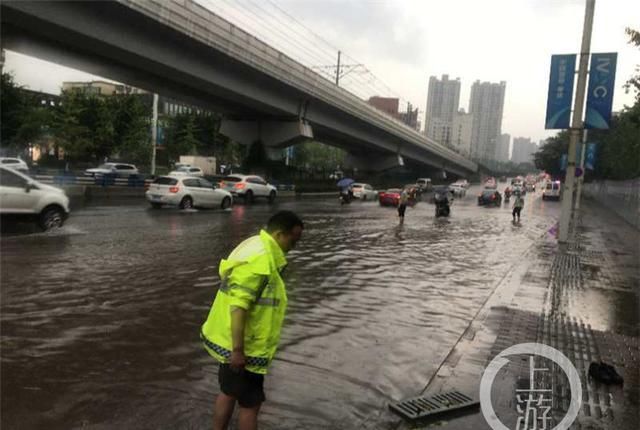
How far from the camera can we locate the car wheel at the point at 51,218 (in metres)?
13.2

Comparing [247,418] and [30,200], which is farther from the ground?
[30,200]

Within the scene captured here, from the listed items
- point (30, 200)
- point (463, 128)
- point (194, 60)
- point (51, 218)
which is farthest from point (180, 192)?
point (463, 128)

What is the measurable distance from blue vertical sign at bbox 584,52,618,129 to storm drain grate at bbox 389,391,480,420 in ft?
47.6

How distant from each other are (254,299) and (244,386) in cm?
60

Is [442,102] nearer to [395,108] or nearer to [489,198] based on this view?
[395,108]

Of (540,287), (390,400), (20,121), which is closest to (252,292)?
(390,400)

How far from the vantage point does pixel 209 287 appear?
862 centimetres

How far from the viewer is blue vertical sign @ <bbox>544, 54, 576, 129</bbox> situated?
1723cm

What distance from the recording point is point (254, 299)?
3033 mm

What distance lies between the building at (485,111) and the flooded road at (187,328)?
141458 millimetres

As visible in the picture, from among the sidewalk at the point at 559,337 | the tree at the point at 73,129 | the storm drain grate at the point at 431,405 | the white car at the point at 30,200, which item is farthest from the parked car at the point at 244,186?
the storm drain grate at the point at 431,405

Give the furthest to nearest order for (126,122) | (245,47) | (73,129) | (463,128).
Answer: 1. (463,128)
2. (126,122)
3. (73,129)
4. (245,47)

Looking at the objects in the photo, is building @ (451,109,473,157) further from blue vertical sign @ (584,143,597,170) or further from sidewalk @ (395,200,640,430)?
sidewalk @ (395,200,640,430)

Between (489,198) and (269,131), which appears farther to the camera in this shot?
(269,131)
